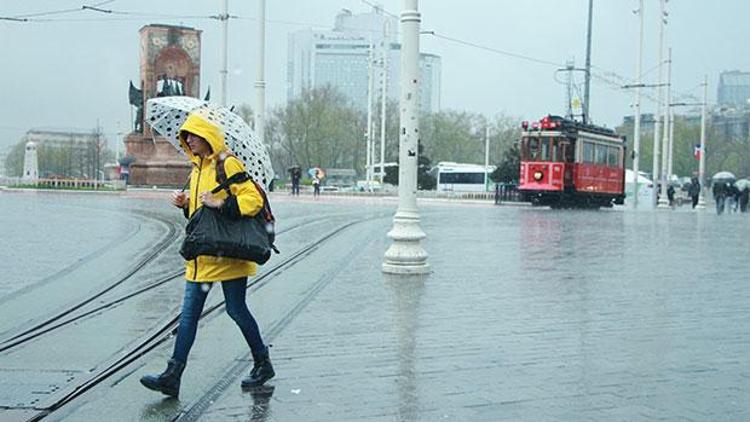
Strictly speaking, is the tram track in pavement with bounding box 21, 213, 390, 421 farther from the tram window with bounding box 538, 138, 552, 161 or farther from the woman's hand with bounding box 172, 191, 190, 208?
the tram window with bounding box 538, 138, 552, 161

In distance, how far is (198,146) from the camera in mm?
5969

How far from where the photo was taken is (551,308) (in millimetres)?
9695

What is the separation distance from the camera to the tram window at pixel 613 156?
4416cm

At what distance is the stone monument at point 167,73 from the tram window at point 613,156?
21456mm

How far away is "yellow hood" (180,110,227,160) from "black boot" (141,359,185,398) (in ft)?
Answer: 4.65

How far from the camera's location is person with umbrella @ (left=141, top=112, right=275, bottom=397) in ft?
19.1

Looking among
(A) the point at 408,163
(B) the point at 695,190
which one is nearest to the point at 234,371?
(A) the point at 408,163

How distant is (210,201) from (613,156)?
41.2 metres

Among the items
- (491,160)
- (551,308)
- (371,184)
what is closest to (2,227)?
(551,308)

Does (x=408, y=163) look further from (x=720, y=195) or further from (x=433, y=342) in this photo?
(x=720, y=195)

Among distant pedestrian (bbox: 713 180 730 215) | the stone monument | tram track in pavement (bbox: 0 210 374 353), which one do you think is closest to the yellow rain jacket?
tram track in pavement (bbox: 0 210 374 353)

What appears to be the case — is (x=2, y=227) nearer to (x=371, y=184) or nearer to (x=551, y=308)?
(x=551, y=308)

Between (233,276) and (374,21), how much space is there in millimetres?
78154

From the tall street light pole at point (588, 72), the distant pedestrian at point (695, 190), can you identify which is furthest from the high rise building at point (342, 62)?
the distant pedestrian at point (695, 190)
